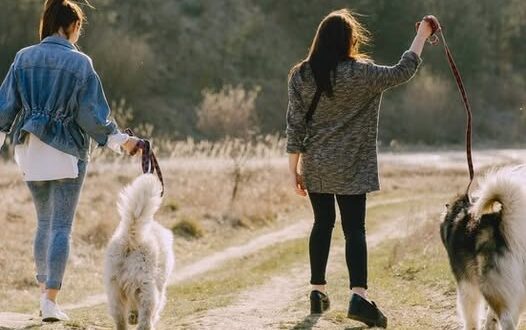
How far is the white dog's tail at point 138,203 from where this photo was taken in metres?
5.63

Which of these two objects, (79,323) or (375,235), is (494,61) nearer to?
(375,235)

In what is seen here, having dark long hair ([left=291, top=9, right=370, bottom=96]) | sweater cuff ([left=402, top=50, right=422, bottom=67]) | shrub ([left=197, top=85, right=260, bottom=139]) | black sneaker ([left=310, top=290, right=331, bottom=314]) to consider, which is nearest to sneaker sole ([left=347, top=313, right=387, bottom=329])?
black sneaker ([left=310, top=290, right=331, bottom=314])

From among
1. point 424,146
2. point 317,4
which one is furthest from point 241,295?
point 317,4

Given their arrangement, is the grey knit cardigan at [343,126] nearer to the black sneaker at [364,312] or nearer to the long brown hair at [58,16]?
the black sneaker at [364,312]

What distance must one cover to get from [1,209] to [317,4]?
36.3 m

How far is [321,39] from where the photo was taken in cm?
638

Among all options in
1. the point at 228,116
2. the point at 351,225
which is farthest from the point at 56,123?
the point at 228,116

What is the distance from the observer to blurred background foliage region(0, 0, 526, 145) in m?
40.8

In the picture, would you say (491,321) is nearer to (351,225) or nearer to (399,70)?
(351,225)

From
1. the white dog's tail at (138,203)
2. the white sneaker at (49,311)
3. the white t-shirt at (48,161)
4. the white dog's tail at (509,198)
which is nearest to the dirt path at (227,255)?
the white sneaker at (49,311)

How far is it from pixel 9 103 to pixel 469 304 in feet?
11.1

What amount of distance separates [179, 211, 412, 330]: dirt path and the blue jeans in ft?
3.26

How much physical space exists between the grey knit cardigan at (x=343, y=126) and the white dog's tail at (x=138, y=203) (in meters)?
1.21

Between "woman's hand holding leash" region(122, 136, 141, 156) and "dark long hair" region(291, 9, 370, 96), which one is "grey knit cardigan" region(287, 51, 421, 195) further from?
"woman's hand holding leash" region(122, 136, 141, 156)
